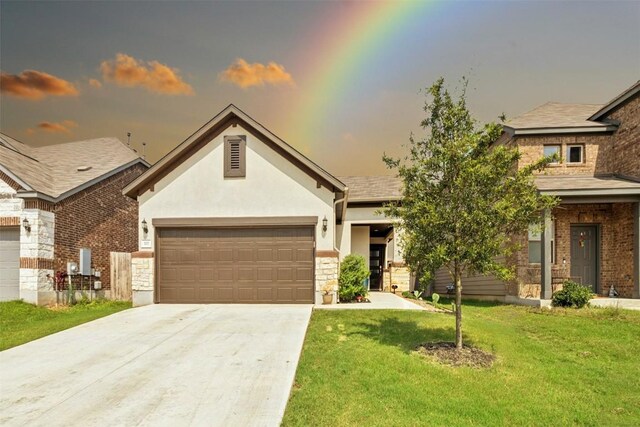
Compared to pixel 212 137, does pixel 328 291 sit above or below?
below

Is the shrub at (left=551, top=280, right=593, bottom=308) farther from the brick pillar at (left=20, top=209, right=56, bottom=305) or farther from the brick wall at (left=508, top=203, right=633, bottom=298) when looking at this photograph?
the brick pillar at (left=20, top=209, right=56, bottom=305)

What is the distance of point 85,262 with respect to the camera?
15.3 m

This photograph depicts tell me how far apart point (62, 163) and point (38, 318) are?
8.88 metres

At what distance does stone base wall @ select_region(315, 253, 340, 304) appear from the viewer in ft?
42.0

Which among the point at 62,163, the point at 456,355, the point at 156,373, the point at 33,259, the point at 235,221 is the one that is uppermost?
the point at 62,163

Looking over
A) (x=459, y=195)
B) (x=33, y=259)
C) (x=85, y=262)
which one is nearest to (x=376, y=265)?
(x=85, y=262)

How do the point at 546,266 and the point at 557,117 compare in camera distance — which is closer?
the point at 546,266

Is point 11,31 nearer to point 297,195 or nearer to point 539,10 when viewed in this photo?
point 297,195

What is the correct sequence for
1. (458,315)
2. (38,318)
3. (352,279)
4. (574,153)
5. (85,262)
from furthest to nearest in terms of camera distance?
(574,153)
(85,262)
(352,279)
(38,318)
(458,315)

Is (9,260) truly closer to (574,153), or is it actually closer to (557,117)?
(574,153)

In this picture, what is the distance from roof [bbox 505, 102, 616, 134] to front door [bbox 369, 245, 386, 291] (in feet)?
30.1

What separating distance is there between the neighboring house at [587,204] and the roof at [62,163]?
16.7m

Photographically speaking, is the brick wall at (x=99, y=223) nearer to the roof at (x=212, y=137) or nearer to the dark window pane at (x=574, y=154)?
the roof at (x=212, y=137)

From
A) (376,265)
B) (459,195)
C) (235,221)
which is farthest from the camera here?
(376,265)
